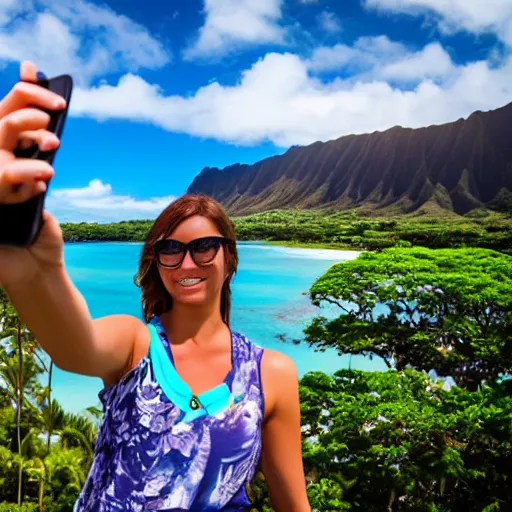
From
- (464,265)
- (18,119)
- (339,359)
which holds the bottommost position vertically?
(339,359)

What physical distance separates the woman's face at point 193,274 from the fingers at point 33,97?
0.51 meters

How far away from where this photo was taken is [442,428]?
545 cm

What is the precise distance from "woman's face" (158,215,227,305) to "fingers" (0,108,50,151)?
51 cm

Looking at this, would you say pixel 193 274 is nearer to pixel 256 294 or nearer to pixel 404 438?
pixel 404 438

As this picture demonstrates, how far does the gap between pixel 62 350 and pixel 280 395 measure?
1.51 feet

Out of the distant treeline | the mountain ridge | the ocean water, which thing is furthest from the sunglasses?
the mountain ridge

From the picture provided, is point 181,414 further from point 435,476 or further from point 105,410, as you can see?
point 435,476

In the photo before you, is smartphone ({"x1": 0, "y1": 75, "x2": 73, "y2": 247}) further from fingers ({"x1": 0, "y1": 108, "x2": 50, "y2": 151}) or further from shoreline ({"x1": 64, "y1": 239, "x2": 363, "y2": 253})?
shoreline ({"x1": 64, "y1": 239, "x2": 363, "y2": 253})

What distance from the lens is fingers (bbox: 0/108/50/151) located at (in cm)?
55

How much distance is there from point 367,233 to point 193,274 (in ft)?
109

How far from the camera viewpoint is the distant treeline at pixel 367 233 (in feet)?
82.2

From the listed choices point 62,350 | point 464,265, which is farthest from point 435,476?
point 62,350

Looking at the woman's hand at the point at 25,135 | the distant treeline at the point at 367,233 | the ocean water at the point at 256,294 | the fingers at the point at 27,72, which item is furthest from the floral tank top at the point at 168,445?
the distant treeline at the point at 367,233

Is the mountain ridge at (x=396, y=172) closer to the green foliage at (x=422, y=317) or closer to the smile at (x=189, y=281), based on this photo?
the green foliage at (x=422, y=317)
